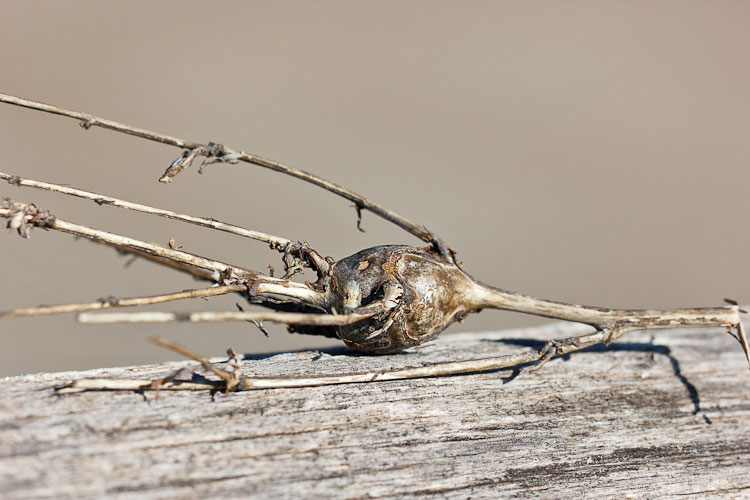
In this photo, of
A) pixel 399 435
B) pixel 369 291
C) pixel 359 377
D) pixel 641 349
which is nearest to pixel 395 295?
→ pixel 369 291

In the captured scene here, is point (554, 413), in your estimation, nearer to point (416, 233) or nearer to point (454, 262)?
point (454, 262)

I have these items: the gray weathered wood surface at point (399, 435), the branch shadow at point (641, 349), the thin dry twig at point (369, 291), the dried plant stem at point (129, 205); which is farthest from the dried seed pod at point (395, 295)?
the branch shadow at point (641, 349)

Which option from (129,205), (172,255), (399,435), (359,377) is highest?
(129,205)

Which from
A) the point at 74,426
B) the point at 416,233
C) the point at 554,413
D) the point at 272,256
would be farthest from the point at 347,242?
the point at 74,426

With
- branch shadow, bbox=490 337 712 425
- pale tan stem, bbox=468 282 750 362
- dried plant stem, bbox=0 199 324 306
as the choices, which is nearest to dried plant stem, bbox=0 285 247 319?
dried plant stem, bbox=0 199 324 306

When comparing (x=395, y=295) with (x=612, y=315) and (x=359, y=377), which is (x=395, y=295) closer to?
(x=359, y=377)

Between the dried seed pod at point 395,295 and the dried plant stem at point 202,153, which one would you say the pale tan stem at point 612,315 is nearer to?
the dried seed pod at point 395,295
